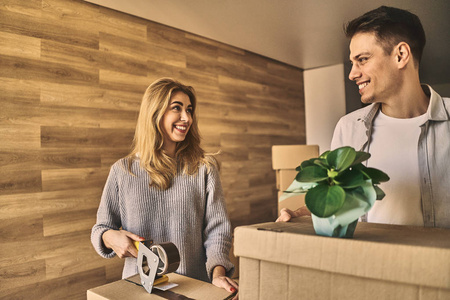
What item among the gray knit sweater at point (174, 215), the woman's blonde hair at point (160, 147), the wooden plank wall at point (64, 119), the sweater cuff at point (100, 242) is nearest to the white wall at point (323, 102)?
→ the wooden plank wall at point (64, 119)

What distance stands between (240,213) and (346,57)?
2.40m

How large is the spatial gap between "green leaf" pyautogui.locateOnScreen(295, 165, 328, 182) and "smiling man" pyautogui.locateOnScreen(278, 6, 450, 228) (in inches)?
22.1

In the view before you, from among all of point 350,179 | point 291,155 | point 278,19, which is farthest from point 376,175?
point 278,19

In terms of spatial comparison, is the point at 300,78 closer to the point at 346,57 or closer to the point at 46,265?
the point at 346,57

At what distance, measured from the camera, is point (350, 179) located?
0.61m

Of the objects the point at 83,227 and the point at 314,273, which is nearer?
the point at 314,273

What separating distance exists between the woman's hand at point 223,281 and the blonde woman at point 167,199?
0.04 m

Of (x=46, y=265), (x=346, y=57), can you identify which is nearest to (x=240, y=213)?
(x=46, y=265)

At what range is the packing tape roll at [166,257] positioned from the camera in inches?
35.7

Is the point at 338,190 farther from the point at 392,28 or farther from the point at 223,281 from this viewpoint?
the point at 392,28

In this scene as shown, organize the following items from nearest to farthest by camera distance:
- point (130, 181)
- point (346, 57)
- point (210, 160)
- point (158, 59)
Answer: point (130, 181) < point (210, 160) < point (158, 59) < point (346, 57)

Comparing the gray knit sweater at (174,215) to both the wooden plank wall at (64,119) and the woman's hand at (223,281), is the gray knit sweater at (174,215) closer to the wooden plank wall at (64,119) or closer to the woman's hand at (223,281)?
the woman's hand at (223,281)

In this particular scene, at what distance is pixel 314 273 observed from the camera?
0.60 metres

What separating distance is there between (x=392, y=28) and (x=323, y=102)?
154 inches
